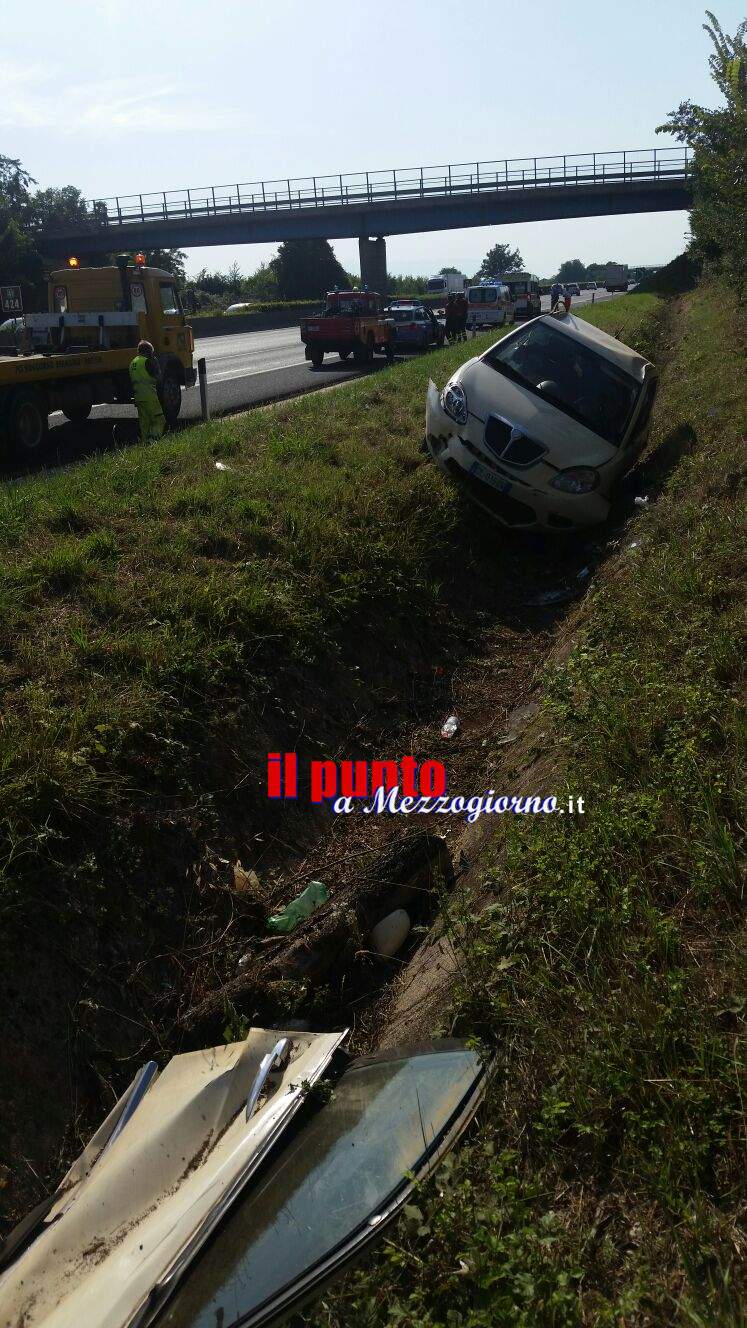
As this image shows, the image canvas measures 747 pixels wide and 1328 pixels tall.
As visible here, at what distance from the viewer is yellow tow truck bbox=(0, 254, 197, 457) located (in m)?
14.2

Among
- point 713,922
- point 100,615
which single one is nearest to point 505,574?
point 100,615

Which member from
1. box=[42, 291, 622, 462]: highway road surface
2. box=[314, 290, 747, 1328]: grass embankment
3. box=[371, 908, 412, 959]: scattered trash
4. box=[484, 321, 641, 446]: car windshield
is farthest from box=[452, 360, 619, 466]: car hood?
box=[42, 291, 622, 462]: highway road surface

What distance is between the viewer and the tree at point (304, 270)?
86.9 meters

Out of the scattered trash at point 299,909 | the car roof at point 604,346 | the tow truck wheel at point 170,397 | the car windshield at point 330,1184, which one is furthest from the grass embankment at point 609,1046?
the tow truck wheel at point 170,397

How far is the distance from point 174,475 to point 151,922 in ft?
18.3

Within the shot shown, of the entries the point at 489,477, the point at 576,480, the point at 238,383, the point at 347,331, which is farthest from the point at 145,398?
the point at 347,331

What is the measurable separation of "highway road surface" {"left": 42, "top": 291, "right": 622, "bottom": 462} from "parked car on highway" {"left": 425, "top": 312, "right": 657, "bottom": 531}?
6040mm

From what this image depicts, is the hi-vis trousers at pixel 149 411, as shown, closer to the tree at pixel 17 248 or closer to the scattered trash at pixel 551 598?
the scattered trash at pixel 551 598

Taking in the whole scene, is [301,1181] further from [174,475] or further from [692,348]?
[692,348]

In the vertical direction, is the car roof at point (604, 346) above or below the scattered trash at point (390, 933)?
above

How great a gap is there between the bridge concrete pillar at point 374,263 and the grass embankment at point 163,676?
193ft

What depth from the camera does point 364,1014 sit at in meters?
4.23

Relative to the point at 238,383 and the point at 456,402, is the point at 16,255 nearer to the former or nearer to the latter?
the point at 238,383

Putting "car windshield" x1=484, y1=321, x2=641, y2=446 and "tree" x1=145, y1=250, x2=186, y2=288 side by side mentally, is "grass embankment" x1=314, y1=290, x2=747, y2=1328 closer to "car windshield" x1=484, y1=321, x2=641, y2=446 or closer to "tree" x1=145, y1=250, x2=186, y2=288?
"car windshield" x1=484, y1=321, x2=641, y2=446
